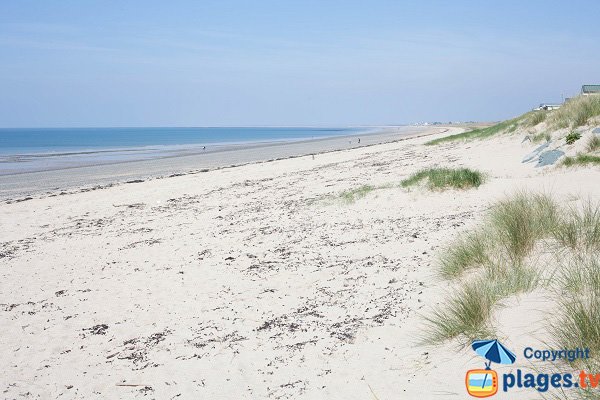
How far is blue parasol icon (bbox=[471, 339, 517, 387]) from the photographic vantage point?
3542mm

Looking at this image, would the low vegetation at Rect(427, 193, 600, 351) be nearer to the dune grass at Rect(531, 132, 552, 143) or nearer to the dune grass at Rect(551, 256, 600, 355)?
the dune grass at Rect(551, 256, 600, 355)

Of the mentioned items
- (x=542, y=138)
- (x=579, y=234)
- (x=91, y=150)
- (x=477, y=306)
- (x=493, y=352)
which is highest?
(x=542, y=138)

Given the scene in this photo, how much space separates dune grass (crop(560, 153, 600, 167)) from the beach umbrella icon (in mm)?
8043

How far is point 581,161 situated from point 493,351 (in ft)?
27.4

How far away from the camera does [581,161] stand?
33.8 feet

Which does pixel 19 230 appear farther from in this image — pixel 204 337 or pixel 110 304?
pixel 204 337

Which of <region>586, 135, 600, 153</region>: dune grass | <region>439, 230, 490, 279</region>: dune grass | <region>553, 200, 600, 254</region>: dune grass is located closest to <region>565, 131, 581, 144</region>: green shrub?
<region>586, 135, 600, 153</region>: dune grass

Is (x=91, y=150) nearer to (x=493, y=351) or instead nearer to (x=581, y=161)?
(x=581, y=161)

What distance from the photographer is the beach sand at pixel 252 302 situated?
13.8ft

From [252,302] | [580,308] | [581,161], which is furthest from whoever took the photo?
[581,161]

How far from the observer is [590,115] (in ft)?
47.9

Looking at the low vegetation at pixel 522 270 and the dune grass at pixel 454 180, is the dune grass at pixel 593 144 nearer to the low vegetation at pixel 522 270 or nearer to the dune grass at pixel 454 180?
the dune grass at pixel 454 180

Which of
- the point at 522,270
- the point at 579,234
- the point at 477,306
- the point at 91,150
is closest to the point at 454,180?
the point at 579,234

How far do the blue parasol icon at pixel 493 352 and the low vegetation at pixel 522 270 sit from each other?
4.8 inches
